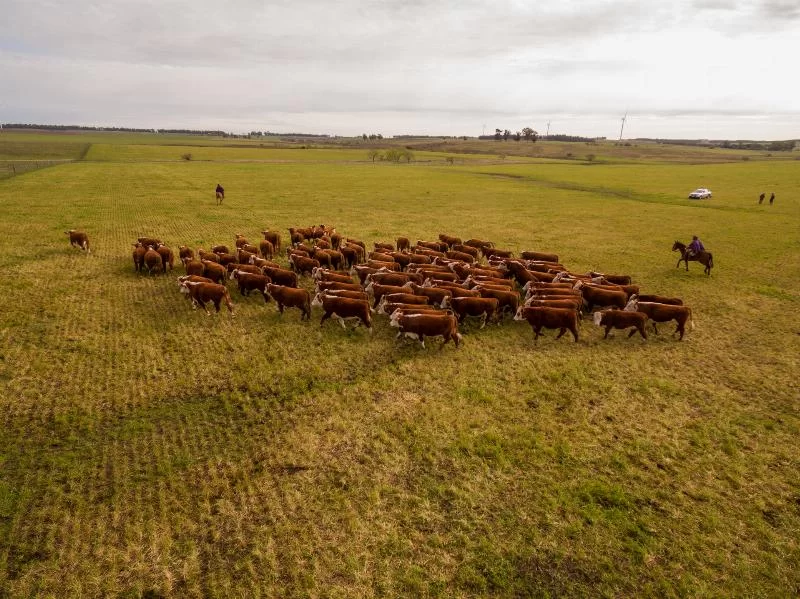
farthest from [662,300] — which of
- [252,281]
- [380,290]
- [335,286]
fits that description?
[252,281]

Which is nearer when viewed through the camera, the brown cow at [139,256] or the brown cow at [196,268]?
the brown cow at [196,268]

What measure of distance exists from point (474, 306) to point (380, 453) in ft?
20.0

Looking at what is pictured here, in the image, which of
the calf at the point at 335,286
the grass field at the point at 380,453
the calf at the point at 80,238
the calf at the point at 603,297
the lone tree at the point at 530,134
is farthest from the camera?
the lone tree at the point at 530,134

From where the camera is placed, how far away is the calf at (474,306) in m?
12.6

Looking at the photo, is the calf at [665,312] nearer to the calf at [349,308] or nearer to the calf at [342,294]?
the calf at [349,308]

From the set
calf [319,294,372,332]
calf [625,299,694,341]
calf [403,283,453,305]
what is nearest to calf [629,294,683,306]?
calf [625,299,694,341]

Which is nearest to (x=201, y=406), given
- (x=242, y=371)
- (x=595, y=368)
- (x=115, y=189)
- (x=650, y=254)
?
(x=242, y=371)

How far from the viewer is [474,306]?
12.6 metres

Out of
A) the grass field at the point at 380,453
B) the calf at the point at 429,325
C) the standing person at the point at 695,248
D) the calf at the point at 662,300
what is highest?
the standing person at the point at 695,248

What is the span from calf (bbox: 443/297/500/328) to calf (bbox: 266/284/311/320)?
4286mm

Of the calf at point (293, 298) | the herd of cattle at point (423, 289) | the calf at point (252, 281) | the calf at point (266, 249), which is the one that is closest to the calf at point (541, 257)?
the herd of cattle at point (423, 289)

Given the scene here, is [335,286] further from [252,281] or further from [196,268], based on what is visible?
[196,268]

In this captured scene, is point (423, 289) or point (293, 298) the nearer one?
point (293, 298)

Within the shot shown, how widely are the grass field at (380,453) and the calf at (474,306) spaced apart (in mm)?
560
